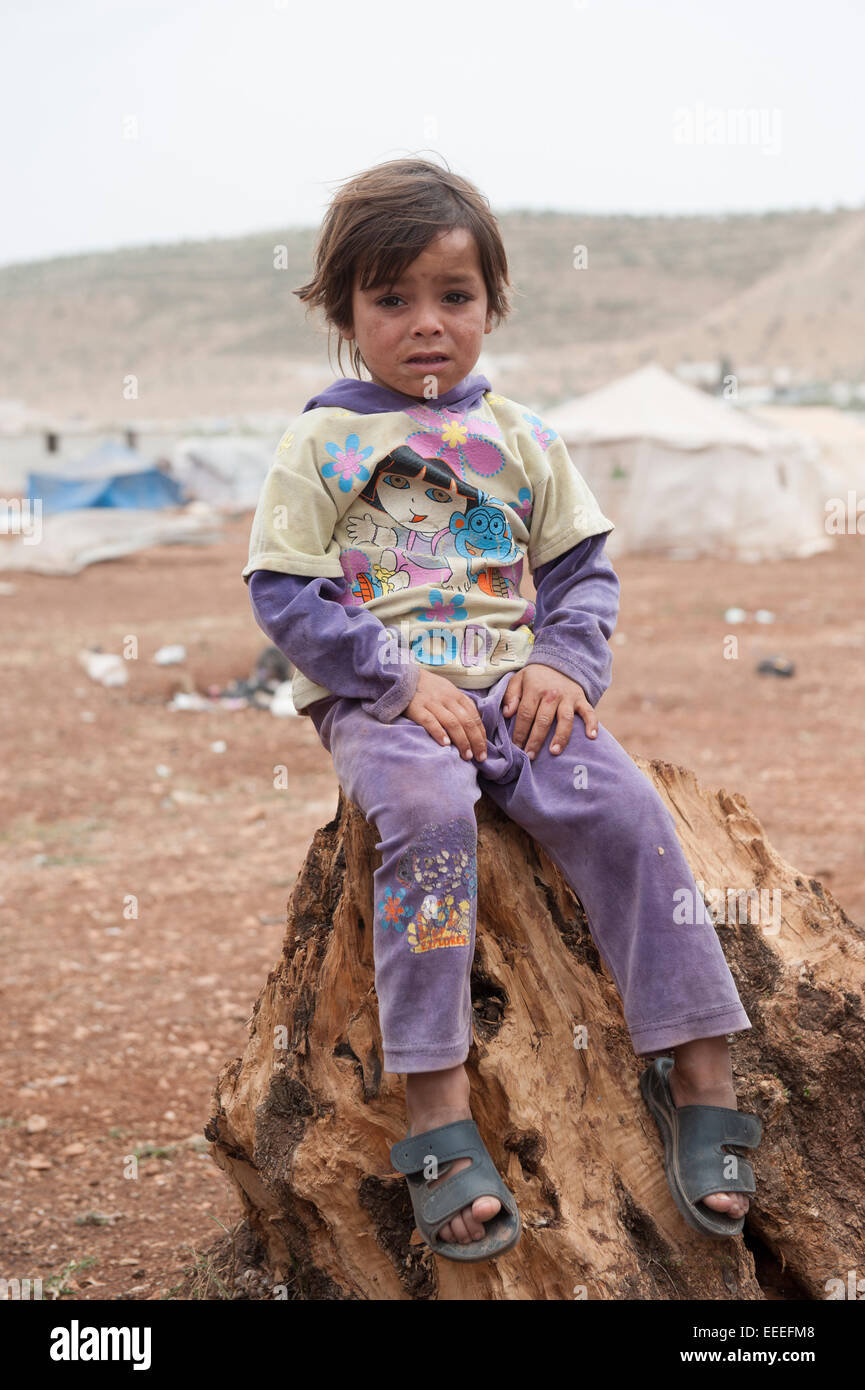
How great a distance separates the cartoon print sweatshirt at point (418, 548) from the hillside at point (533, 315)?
50.4 metres

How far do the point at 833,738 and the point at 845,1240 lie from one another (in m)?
6.52

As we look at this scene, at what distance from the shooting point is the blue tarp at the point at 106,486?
Result: 23.8 m

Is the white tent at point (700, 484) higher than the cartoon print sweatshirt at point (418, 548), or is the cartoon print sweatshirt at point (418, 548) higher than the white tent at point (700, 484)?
the cartoon print sweatshirt at point (418, 548)

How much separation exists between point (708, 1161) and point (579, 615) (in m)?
1.03

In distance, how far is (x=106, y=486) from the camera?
2420 centimetres

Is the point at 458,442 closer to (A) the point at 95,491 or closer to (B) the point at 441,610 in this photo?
(B) the point at 441,610

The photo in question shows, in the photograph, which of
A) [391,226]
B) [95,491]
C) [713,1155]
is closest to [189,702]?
[391,226]

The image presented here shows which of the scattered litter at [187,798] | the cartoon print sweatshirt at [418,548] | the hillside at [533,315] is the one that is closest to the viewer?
the cartoon print sweatshirt at [418,548]

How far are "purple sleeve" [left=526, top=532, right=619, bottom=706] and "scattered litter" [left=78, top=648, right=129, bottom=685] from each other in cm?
845

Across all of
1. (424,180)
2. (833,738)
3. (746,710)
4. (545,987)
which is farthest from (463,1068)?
(746,710)

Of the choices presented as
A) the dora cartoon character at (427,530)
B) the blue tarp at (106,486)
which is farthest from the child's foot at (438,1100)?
the blue tarp at (106,486)

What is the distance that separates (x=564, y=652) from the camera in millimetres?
2502

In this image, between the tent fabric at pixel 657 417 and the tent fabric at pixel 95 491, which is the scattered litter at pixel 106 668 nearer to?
the tent fabric at pixel 657 417
